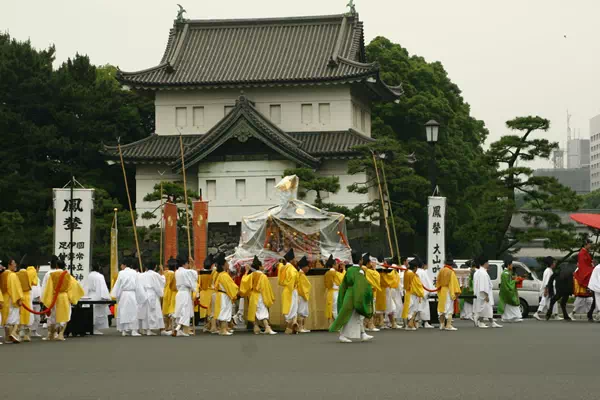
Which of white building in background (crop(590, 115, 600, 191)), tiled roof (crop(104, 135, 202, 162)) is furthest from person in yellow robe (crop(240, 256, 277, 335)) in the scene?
white building in background (crop(590, 115, 600, 191))

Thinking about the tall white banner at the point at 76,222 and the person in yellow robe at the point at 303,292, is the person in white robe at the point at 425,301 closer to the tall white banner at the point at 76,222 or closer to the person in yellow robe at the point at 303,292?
the person in yellow robe at the point at 303,292

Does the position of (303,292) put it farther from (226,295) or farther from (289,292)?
(226,295)

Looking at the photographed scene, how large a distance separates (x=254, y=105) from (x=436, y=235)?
25586 millimetres

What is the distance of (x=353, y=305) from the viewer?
20469 millimetres

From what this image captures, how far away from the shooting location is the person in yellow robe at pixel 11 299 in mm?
21938

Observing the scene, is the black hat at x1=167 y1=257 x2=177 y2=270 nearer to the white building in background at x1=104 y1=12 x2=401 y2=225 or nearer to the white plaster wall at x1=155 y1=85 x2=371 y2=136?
the white building in background at x1=104 y1=12 x2=401 y2=225

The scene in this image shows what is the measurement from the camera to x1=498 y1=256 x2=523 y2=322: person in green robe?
27.7 m

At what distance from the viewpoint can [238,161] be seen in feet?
176

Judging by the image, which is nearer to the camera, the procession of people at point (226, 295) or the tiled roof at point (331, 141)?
the procession of people at point (226, 295)

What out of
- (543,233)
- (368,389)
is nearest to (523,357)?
(368,389)

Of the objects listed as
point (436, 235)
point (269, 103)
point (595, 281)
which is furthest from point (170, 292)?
point (269, 103)

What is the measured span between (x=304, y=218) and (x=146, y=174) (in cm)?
2785

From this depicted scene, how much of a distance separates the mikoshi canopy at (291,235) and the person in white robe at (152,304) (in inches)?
123

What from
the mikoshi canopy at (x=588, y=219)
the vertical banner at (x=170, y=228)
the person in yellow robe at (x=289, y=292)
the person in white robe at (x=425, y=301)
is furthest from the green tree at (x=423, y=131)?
the person in yellow robe at (x=289, y=292)
